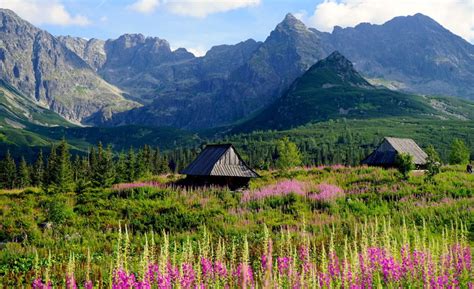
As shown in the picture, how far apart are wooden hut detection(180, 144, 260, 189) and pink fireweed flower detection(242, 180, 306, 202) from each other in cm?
581

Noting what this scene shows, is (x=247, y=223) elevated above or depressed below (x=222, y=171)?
below

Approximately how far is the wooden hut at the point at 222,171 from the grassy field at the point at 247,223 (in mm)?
3228

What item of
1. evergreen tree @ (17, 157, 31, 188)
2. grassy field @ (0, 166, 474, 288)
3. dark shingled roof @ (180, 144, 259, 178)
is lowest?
evergreen tree @ (17, 157, 31, 188)

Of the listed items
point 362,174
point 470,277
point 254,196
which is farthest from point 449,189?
point 470,277

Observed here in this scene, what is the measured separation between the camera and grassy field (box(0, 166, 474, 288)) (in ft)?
36.5

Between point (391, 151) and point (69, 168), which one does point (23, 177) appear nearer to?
point (69, 168)

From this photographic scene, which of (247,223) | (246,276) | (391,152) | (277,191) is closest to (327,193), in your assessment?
(277,191)

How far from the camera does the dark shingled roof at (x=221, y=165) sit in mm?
33375

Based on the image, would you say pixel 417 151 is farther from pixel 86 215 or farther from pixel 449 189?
pixel 86 215

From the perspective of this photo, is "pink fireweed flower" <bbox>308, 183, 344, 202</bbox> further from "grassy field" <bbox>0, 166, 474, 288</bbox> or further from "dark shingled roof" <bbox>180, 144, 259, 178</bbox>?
"dark shingled roof" <bbox>180, 144, 259, 178</bbox>

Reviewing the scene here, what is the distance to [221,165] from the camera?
3431cm

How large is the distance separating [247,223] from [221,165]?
15590mm

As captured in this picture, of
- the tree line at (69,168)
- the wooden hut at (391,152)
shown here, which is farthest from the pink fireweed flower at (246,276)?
the tree line at (69,168)

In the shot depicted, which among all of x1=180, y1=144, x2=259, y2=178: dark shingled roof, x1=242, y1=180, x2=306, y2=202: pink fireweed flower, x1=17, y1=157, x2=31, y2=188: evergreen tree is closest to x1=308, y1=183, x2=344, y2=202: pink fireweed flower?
x1=242, y1=180, x2=306, y2=202: pink fireweed flower
